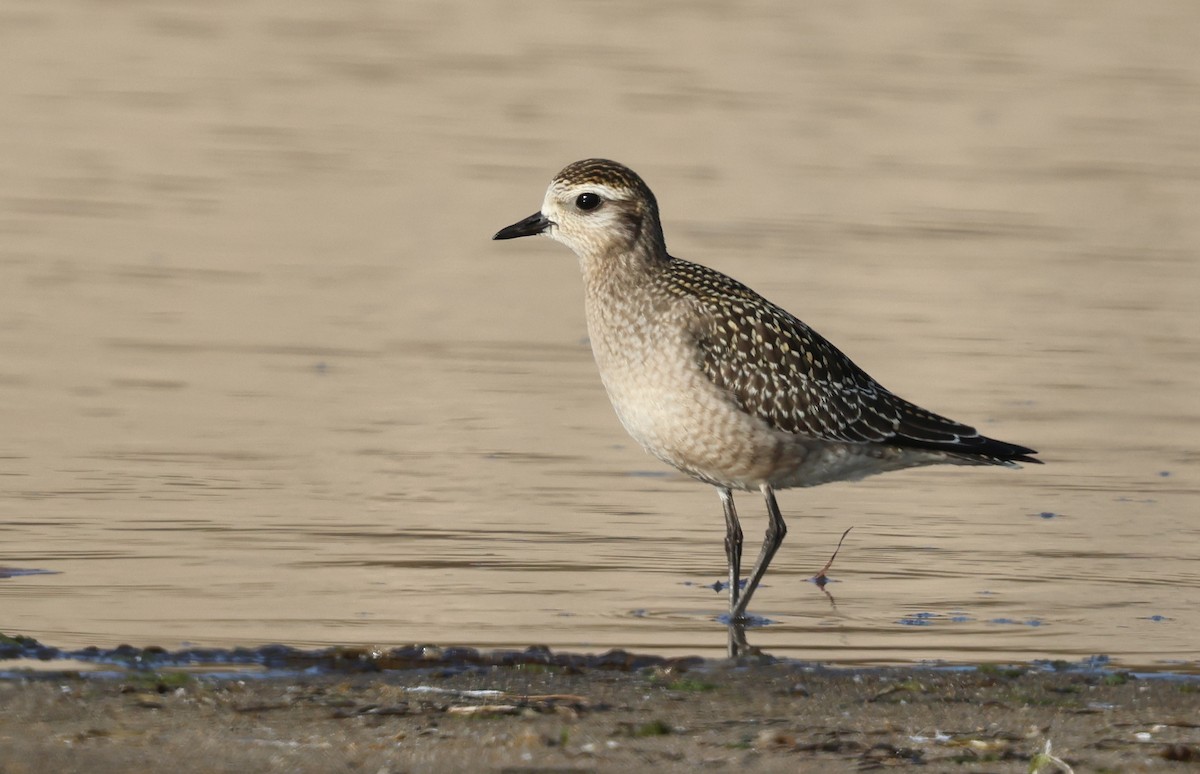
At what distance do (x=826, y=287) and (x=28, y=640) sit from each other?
9.16 m

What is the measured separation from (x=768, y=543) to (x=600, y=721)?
294 cm

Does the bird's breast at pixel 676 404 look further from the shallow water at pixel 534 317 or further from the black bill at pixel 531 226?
the black bill at pixel 531 226

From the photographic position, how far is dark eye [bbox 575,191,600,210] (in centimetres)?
1105

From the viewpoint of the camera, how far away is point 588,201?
1107 cm

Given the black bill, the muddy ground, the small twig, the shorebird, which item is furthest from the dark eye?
the muddy ground

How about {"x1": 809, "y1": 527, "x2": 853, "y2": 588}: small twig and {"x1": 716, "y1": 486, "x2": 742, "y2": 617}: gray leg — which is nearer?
{"x1": 716, "y1": 486, "x2": 742, "y2": 617}: gray leg

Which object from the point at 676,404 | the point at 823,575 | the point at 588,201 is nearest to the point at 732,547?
the point at 823,575

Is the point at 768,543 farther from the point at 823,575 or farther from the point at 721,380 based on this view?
the point at 721,380

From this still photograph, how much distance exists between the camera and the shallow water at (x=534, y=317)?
9984 mm

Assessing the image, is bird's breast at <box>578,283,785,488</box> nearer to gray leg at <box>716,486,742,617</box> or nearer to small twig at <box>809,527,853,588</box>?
gray leg at <box>716,486,742,617</box>

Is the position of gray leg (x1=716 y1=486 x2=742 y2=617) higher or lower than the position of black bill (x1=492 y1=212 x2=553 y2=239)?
lower

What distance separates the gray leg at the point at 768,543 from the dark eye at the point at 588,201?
5.04 feet

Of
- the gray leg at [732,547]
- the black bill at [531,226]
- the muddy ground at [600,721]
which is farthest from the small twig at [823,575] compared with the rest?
the black bill at [531,226]

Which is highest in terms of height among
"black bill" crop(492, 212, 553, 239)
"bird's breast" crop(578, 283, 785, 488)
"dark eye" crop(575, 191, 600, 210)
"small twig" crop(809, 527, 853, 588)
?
"dark eye" crop(575, 191, 600, 210)
